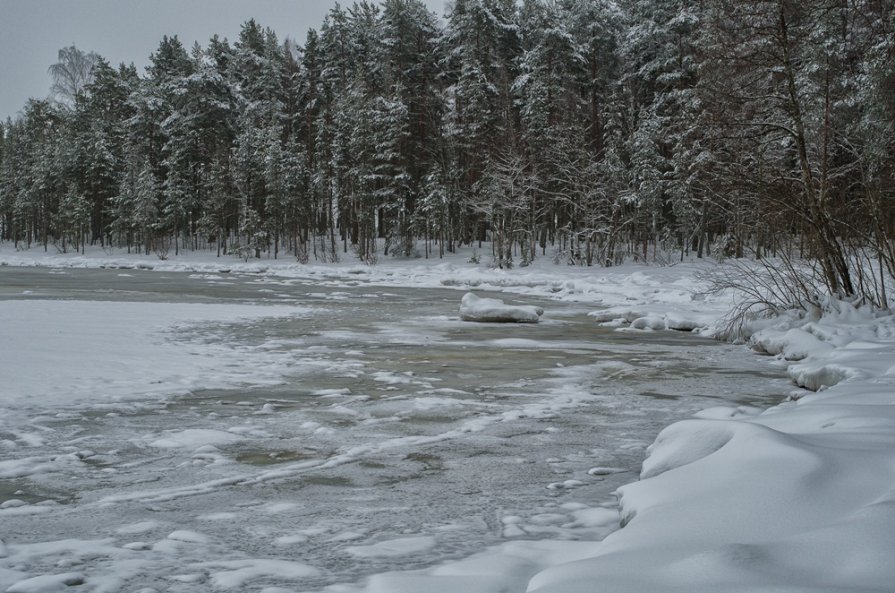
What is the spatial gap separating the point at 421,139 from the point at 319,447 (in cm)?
3741

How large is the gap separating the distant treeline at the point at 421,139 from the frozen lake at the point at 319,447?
14254 mm

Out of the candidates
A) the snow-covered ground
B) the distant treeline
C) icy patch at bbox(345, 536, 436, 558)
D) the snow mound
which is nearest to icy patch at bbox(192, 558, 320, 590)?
the snow-covered ground

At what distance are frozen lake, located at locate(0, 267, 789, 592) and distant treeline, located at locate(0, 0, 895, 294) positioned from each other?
14.3m

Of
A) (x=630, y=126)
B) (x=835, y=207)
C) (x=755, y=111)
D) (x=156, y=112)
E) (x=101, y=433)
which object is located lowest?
(x=101, y=433)

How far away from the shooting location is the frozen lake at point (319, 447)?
319cm

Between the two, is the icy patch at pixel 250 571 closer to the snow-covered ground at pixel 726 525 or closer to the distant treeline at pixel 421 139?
the snow-covered ground at pixel 726 525

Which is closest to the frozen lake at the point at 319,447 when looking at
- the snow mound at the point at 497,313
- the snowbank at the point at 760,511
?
Result: the snowbank at the point at 760,511

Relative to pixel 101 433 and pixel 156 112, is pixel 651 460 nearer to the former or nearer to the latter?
pixel 101 433

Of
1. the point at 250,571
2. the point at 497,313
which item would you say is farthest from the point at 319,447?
the point at 497,313

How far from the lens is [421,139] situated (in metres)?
41.0

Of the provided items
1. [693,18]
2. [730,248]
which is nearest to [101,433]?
[730,248]

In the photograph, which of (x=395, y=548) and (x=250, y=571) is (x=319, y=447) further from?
(x=250, y=571)

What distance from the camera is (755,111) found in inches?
459

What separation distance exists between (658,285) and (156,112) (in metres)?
38.0
